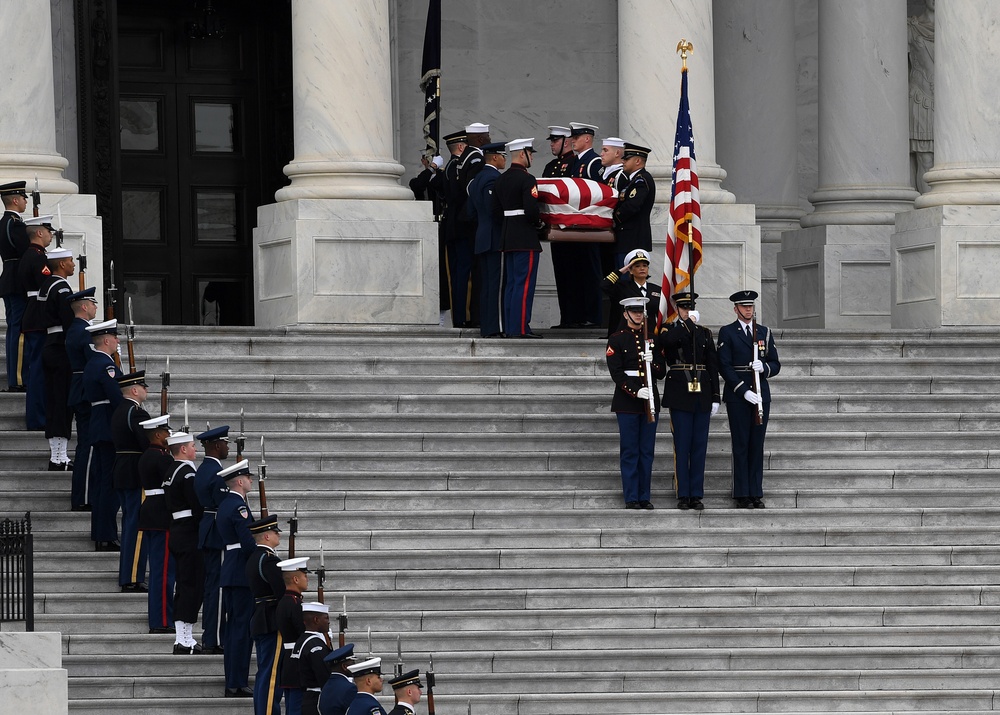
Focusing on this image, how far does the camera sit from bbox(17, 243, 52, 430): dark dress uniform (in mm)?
19859

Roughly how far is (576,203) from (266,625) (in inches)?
308

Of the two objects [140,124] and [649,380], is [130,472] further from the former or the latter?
[140,124]

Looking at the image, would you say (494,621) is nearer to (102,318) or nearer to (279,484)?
(279,484)

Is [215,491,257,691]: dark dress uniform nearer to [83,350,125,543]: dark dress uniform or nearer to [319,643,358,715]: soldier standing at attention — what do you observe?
[83,350,125,543]: dark dress uniform

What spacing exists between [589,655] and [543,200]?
6430 mm

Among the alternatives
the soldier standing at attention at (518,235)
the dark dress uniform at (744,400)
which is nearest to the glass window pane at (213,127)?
the soldier standing at attention at (518,235)

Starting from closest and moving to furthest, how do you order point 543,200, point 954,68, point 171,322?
point 543,200
point 954,68
point 171,322

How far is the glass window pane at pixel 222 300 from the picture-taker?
97.0ft

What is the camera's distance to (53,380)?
64.5ft

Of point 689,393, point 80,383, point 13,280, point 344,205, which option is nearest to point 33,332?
point 13,280

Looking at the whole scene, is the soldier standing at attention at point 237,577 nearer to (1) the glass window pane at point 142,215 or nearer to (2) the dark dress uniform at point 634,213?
(2) the dark dress uniform at point 634,213

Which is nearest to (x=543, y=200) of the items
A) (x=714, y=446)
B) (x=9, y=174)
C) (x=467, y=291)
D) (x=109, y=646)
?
(x=467, y=291)

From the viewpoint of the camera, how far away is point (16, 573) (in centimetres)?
1584

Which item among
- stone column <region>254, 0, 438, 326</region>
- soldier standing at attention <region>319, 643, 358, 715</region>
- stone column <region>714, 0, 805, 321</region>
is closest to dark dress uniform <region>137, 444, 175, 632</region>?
soldier standing at attention <region>319, 643, 358, 715</region>
